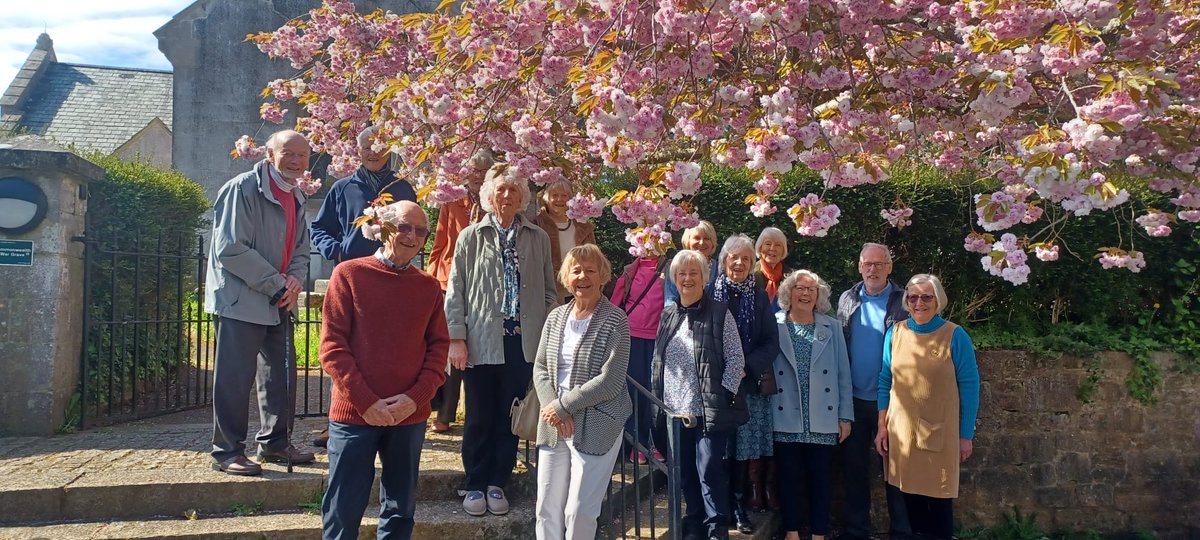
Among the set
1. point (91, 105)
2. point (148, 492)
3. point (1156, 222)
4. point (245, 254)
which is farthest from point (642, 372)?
point (91, 105)

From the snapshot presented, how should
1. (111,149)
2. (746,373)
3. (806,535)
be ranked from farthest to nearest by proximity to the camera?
(111,149), (806,535), (746,373)

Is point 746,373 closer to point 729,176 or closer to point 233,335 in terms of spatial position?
point 729,176

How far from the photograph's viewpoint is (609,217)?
6211mm

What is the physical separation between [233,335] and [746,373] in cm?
276

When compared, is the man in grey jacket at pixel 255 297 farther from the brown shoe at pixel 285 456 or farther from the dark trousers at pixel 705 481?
the dark trousers at pixel 705 481

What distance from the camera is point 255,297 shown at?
4.25 m

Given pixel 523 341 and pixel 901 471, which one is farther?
Answer: pixel 901 471

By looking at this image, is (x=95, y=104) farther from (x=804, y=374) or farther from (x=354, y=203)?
(x=804, y=374)

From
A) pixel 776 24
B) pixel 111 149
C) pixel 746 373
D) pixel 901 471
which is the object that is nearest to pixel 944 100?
pixel 776 24

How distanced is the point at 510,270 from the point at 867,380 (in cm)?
234

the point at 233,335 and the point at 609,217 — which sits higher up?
the point at 609,217

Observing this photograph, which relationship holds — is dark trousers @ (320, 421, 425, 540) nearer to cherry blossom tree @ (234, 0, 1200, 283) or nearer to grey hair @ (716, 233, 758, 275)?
cherry blossom tree @ (234, 0, 1200, 283)

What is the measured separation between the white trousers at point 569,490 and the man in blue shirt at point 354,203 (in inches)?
66.6

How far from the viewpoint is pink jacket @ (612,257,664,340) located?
16.4ft
